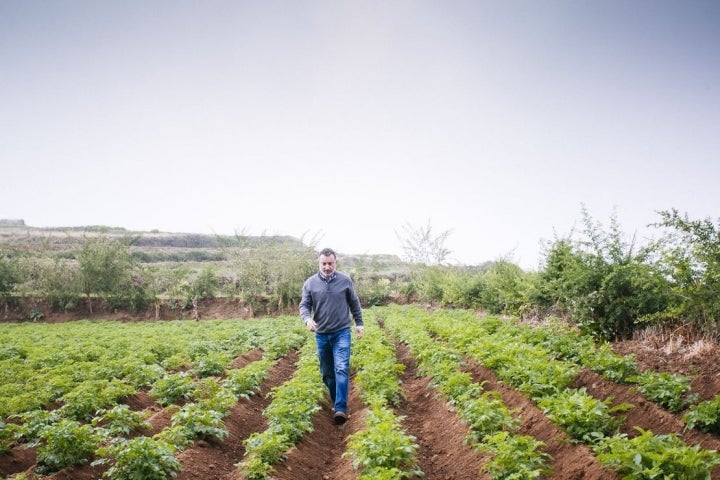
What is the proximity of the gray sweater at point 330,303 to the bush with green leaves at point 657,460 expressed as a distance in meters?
4.71

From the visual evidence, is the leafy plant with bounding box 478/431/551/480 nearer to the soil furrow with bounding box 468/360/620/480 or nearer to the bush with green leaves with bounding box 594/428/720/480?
the soil furrow with bounding box 468/360/620/480

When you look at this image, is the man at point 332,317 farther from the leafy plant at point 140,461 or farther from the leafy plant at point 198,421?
the leafy plant at point 140,461

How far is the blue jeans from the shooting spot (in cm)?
795

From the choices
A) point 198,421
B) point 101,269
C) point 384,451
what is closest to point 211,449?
point 198,421

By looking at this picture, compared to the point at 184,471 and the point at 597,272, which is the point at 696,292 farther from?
the point at 184,471

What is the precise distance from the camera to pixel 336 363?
26.4ft

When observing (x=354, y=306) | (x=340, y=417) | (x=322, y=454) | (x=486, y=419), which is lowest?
(x=322, y=454)

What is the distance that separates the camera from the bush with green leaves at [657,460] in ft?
12.9

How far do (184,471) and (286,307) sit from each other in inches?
1402

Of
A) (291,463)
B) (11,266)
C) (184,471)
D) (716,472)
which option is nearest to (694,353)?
(716,472)

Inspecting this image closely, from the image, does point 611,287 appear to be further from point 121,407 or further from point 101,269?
point 101,269

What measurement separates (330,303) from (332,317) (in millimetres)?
257

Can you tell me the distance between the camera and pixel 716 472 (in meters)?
4.42

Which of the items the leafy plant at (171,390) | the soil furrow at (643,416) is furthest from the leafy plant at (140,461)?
the soil furrow at (643,416)
